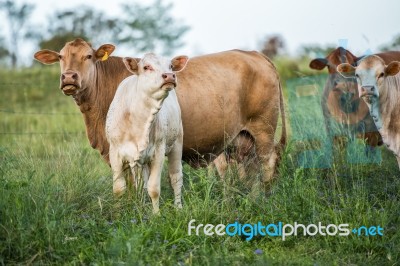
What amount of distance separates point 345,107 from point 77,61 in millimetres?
4016

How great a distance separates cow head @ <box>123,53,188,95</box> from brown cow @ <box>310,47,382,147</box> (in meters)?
3.42

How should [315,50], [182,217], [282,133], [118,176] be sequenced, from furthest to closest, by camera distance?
1. [315,50]
2. [282,133]
3. [118,176]
4. [182,217]

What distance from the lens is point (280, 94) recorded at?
314 inches

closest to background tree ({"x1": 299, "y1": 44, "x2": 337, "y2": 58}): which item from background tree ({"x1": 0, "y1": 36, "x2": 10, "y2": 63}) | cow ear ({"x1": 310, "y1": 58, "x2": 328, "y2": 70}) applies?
cow ear ({"x1": 310, "y1": 58, "x2": 328, "y2": 70})

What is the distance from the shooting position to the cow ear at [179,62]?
6.08m

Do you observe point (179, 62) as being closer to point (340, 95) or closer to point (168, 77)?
point (168, 77)

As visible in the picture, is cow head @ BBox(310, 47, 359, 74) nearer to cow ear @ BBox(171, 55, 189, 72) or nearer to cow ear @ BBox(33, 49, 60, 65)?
cow ear @ BBox(171, 55, 189, 72)

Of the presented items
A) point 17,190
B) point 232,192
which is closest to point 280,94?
point 232,192

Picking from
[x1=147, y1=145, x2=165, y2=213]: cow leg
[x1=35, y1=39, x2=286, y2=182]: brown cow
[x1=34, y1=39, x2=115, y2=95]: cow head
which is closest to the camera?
[x1=147, y1=145, x2=165, y2=213]: cow leg

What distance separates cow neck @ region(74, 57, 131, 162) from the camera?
6.68 m

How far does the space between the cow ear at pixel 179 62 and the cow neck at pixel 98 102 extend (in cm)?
105

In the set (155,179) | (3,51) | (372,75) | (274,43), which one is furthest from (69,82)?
(274,43)

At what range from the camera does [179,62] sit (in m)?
6.12

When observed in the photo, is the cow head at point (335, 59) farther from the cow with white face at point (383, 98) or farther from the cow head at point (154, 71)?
the cow head at point (154, 71)
